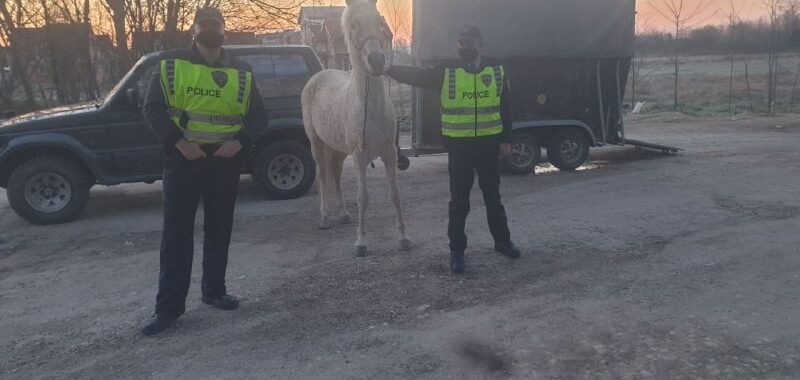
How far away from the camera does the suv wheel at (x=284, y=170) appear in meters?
9.23

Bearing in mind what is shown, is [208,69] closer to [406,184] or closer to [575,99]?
[406,184]

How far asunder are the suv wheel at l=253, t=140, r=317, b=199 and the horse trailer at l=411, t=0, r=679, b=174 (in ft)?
7.64

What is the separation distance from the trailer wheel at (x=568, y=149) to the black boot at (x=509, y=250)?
17.5ft

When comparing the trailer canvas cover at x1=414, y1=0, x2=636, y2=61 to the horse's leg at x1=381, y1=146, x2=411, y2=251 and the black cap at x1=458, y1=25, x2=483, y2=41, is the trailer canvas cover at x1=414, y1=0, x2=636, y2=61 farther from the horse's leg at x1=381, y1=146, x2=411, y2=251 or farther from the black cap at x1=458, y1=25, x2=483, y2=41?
the black cap at x1=458, y1=25, x2=483, y2=41

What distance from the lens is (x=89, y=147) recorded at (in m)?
8.45

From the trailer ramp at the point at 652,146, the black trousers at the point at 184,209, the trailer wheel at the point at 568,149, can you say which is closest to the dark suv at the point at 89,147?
the black trousers at the point at 184,209

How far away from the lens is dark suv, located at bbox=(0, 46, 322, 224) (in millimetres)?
8273

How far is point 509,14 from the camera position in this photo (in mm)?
11039

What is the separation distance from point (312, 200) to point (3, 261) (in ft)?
12.6

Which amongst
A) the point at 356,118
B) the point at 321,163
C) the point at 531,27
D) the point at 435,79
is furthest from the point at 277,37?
the point at 435,79

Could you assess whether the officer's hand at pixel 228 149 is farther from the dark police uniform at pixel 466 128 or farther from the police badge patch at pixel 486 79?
the police badge patch at pixel 486 79

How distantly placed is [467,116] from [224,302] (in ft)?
8.38

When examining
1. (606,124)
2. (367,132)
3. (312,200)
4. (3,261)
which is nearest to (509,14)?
(606,124)

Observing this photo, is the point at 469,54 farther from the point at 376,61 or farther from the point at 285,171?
the point at 285,171
